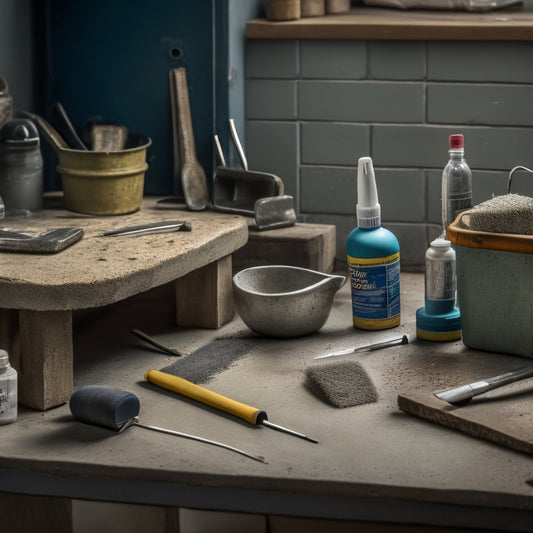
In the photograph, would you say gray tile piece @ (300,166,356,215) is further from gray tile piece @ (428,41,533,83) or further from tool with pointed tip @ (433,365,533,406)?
tool with pointed tip @ (433,365,533,406)

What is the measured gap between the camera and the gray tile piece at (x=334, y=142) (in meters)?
2.68

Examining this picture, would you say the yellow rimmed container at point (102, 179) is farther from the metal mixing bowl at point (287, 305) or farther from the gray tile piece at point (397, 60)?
the gray tile piece at point (397, 60)

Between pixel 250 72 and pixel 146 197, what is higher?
pixel 250 72

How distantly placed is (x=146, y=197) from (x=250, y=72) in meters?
0.43

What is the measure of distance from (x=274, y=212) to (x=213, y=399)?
0.80m

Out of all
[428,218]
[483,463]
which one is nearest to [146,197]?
[428,218]

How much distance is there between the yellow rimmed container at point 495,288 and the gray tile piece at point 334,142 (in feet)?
2.57

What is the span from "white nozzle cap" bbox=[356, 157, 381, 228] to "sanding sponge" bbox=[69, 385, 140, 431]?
0.66 metres

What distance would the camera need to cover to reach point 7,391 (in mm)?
1664

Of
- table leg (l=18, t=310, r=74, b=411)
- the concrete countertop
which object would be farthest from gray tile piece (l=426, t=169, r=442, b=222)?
table leg (l=18, t=310, r=74, b=411)

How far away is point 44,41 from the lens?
2.62 metres

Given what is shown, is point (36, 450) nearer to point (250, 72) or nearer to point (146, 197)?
point (146, 197)

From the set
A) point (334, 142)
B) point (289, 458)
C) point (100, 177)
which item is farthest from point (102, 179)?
point (289, 458)

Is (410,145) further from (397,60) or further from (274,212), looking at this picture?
(274,212)
